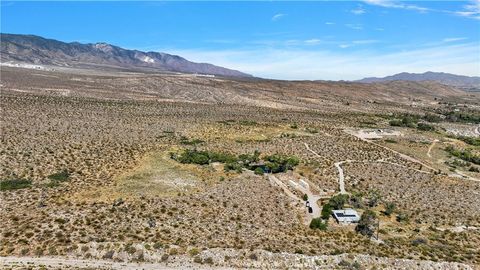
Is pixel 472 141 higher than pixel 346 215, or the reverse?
pixel 472 141

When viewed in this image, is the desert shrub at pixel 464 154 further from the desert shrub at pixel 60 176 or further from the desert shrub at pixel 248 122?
the desert shrub at pixel 60 176

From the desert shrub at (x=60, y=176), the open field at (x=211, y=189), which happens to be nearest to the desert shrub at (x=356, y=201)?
the open field at (x=211, y=189)

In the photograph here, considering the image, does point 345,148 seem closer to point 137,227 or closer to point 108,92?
point 137,227

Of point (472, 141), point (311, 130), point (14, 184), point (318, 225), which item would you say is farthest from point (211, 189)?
point (472, 141)

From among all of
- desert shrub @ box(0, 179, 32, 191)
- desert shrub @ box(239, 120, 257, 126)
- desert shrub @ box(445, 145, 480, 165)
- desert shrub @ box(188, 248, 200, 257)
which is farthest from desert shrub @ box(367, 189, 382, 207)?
desert shrub @ box(239, 120, 257, 126)

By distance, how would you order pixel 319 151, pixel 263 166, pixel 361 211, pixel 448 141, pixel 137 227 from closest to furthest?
pixel 137 227 < pixel 361 211 < pixel 263 166 < pixel 319 151 < pixel 448 141

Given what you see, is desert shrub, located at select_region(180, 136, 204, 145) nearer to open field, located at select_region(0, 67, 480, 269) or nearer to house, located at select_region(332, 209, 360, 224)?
open field, located at select_region(0, 67, 480, 269)

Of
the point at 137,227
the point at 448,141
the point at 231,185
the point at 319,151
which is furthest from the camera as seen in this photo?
the point at 448,141

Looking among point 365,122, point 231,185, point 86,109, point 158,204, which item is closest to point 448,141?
point 365,122

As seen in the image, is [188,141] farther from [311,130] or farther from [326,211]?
[326,211]
